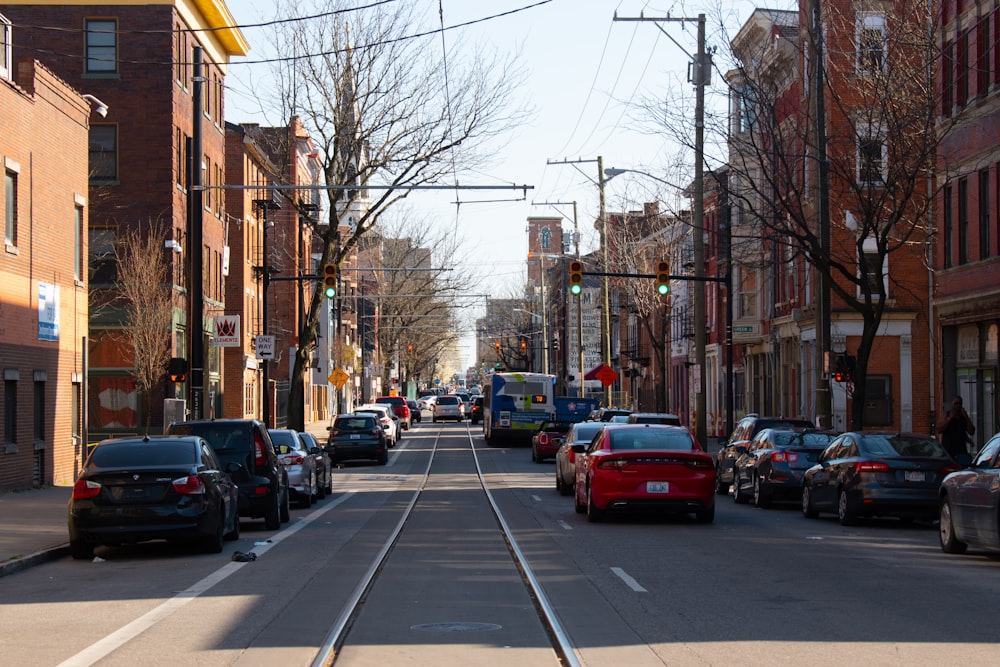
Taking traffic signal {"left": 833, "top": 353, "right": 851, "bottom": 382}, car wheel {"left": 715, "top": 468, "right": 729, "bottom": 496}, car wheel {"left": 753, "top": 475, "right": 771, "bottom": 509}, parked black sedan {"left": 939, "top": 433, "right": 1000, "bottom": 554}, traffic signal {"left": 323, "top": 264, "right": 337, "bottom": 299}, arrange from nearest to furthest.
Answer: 1. parked black sedan {"left": 939, "top": 433, "right": 1000, "bottom": 554}
2. car wheel {"left": 753, "top": 475, "right": 771, "bottom": 509}
3. traffic signal {"left": 833, "top": 353, "right": 851, "bottom": 382}
4. car wheel {"left": 715, "top": 468, "right": 729, "bottom": 496}
5. traffic signal {"left": 323, "top": 264, "right": 337, "bottom": 299}

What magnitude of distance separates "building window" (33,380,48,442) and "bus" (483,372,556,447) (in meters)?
27.1

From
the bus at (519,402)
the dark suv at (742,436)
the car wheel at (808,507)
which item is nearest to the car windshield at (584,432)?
the dark suv at (742,436)

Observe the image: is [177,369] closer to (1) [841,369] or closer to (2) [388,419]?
(1) [841,369]

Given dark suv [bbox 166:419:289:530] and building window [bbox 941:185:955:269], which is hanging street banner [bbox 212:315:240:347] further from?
building window [bbox 941:185:955:269]

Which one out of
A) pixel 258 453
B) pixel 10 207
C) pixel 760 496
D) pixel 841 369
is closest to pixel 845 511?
pixel 760 496

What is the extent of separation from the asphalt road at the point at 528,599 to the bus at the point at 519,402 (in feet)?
110

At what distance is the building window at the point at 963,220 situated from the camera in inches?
1294

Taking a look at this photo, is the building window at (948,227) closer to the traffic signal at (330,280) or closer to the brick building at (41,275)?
the traffic signal at (330,280)

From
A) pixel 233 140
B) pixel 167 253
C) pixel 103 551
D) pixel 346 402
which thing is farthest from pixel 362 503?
pixel 346 402

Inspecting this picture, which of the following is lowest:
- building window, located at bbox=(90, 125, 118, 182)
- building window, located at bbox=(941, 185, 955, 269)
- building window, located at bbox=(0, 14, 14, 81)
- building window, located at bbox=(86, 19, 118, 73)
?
building window, located at bbox=(941, 185, 955, 269)

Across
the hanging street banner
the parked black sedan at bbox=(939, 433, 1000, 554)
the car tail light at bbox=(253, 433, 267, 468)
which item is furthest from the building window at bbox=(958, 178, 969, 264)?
the car tail light at bbox=(253, 433, 267, 468)

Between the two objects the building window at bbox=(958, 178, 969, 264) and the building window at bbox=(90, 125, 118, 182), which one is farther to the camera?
the building window at bbox=(90, 125, 118, 182)

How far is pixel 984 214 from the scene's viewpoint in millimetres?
31781

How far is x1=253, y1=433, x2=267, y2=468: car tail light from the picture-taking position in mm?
20359
